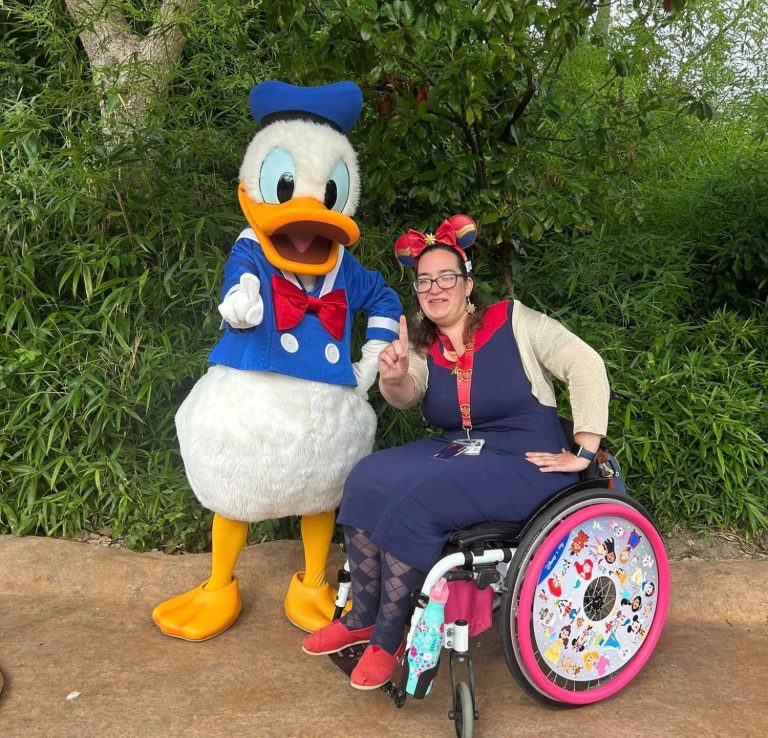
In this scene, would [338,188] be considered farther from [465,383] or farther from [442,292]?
[465,383]

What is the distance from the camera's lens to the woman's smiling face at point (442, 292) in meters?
2.14

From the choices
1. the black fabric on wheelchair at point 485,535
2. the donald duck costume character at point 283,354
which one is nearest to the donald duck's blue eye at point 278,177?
the donald duck costume character at point 283,354

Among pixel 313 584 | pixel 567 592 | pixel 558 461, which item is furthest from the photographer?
pixel 313 584

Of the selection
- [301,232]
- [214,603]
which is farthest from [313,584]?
[301,232]

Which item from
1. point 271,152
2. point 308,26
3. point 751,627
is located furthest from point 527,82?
point 751,627

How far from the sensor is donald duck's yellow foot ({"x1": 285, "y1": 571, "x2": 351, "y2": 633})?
93.4 inches

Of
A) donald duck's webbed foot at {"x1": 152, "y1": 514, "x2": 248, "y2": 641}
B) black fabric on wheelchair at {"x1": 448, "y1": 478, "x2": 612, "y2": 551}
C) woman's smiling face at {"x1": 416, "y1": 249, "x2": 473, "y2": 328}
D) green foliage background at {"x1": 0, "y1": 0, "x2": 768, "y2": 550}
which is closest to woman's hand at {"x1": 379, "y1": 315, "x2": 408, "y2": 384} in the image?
woman's smiling face at {"x1": 416, "y1": 249, "x2": 473, "y2": 328}

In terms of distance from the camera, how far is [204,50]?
12.1ft

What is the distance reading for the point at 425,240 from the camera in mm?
2176

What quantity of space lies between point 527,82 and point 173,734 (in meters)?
2.43

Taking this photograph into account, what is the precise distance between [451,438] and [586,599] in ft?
1.95

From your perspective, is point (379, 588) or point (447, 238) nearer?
point (379, 588)

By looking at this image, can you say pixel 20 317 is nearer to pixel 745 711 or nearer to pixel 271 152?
pixel 271 152

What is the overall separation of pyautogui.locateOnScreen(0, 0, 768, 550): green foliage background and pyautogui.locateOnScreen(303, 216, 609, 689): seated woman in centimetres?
67
